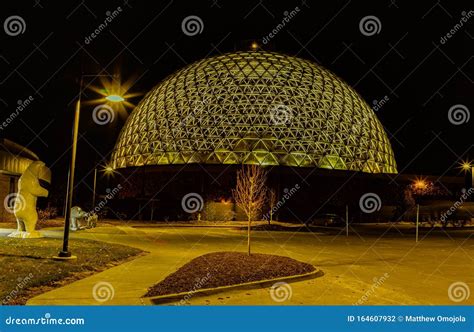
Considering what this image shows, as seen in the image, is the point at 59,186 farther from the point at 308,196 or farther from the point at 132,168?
the point at 308,196

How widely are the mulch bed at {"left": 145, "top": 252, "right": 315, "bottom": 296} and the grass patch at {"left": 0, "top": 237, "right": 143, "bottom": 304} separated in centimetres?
224

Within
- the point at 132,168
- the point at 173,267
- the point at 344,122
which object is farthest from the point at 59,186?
the point at 173,267

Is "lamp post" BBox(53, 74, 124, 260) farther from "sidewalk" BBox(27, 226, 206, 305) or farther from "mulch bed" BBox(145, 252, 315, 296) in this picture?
"mulch bed" BBox(145, 252, 315, 296)

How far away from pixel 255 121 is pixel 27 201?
104 ft

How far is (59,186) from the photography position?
4603 centimetres

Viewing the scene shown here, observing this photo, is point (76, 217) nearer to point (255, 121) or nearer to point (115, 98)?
point (115, 98)

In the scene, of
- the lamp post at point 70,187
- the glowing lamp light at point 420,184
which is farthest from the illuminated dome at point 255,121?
the lamp post at point 70,187

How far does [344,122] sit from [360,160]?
4648 millimetres

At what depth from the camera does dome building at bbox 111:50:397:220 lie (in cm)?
4362

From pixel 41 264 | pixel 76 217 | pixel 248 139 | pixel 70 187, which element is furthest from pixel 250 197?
pixel 248 139

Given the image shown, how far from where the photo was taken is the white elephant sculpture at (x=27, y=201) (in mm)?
17406

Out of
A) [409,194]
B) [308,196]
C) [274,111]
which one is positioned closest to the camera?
[308,196]

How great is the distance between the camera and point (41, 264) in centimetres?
1140

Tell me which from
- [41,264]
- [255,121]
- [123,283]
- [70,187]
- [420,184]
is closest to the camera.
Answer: [123,283]
